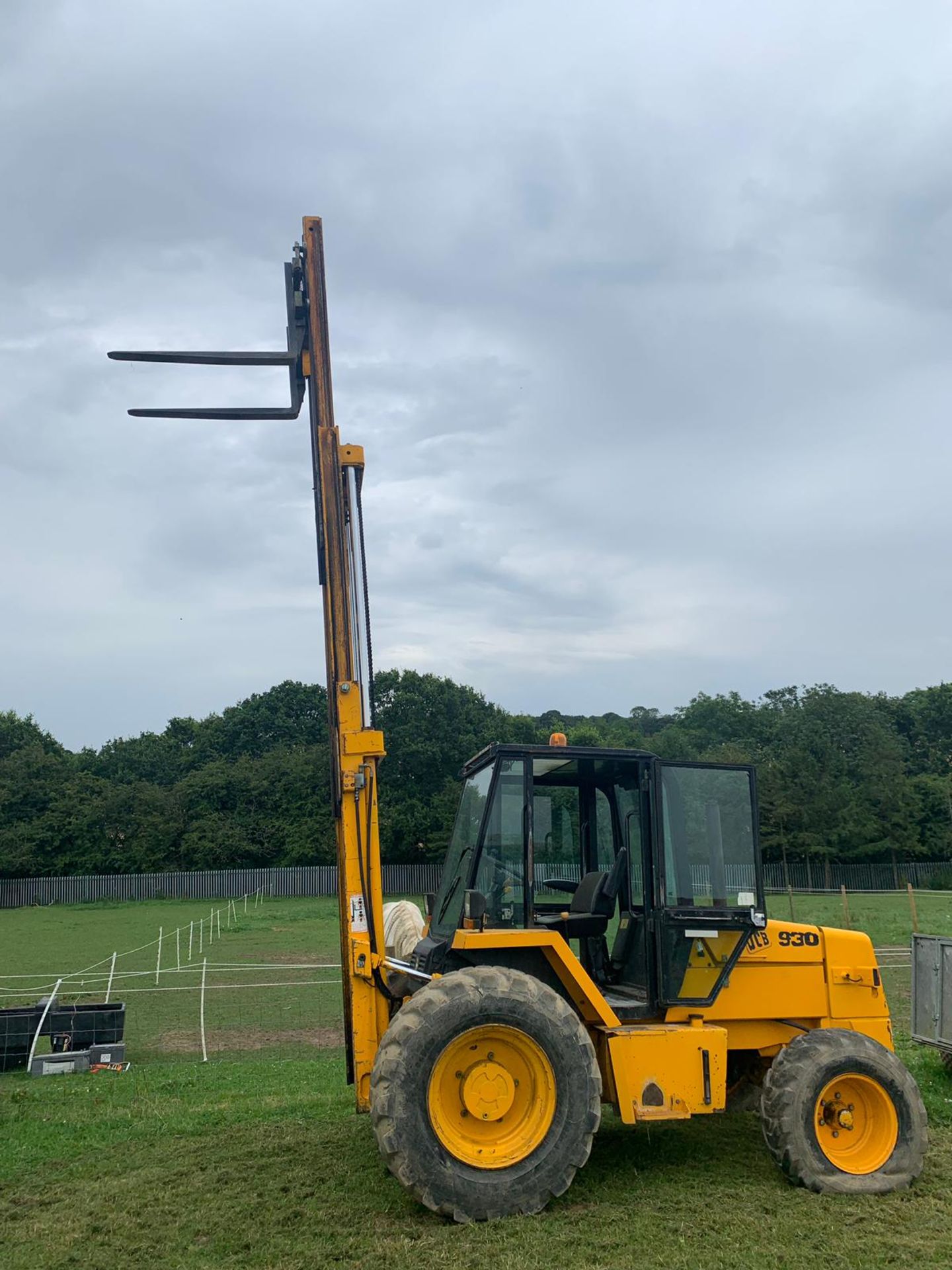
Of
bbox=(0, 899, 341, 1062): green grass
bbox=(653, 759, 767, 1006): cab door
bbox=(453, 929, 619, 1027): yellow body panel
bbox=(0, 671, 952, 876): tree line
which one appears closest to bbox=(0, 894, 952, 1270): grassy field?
bbox=(453, 929, 619, 1027): yellow body panel

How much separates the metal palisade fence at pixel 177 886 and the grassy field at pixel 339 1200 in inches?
1794

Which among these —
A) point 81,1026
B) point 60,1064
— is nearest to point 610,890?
Answer: point 60,1064

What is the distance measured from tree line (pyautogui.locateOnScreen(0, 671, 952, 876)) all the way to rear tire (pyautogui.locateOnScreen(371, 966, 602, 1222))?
46199 mm

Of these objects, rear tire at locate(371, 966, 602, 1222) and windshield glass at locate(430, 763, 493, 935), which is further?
windshield glass at locate(430, 763, 493, 935)

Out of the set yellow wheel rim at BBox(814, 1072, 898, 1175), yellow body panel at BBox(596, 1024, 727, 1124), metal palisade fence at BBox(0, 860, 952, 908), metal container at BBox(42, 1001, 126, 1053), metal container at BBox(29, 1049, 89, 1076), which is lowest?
metal palisade fence at BBox(0, 860, 952, 908)

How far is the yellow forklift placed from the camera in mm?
5859

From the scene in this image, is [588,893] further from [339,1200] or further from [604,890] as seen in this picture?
[339,1200]

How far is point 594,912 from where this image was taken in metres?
6.96

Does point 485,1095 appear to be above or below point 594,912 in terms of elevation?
below

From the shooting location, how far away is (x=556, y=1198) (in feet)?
19.9

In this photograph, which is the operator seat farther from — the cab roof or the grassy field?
the grassy field

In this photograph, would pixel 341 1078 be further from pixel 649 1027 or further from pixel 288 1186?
pixel 649 1027

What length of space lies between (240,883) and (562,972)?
1995 inches

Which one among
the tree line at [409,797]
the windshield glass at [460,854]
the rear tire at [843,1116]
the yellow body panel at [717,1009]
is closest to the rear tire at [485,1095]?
the yellow body panel at [717,1009]
